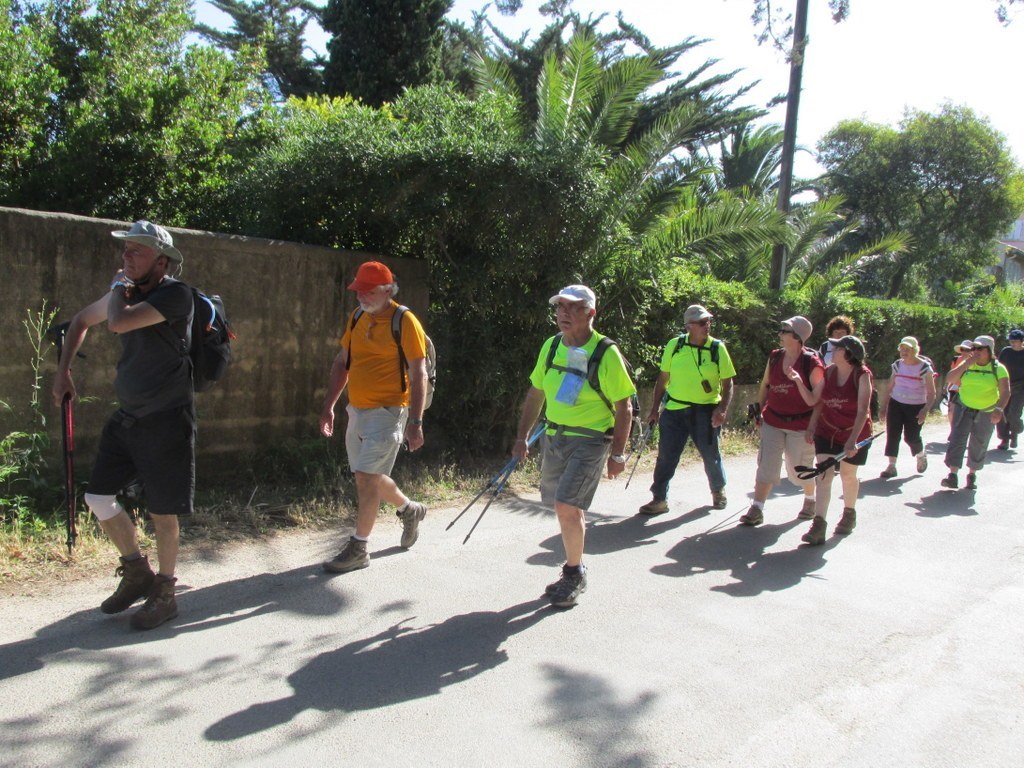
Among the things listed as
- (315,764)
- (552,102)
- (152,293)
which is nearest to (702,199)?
(552,102)

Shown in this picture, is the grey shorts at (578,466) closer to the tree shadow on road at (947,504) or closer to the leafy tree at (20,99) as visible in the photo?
the tree shadow on road at (947,504)

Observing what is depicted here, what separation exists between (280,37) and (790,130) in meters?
15.8

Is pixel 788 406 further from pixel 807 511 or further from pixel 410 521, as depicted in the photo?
pixel 410 521

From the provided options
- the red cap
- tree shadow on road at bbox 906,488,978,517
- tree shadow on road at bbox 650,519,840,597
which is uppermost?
the red cap

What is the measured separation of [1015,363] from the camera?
11609 mm

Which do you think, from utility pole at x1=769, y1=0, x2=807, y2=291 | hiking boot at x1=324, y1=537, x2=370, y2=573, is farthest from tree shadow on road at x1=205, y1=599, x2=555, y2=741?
utility pole at x1=769, y1=0, x2=807, y2=291

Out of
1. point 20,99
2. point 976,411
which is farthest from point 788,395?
point 20,99

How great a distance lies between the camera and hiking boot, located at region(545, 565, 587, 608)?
4.79m

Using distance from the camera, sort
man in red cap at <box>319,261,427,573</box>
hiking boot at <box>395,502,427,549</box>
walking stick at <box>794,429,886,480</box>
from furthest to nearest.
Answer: walking stick at <box>794,429,886,480</box> → hiking boot at <box>395,502,427,549</box> → man in red cap at <box>319,261,427,573</box>

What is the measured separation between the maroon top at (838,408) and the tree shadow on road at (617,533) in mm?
1240

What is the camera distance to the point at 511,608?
188 inches

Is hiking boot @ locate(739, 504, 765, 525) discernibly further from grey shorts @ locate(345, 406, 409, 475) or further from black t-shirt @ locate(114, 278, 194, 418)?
black t-shirt @ locate(114, 278, 194, 418)

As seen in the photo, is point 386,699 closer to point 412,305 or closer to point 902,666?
point 902,666

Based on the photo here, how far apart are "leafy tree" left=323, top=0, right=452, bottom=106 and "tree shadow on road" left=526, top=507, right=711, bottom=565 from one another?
13.0m
